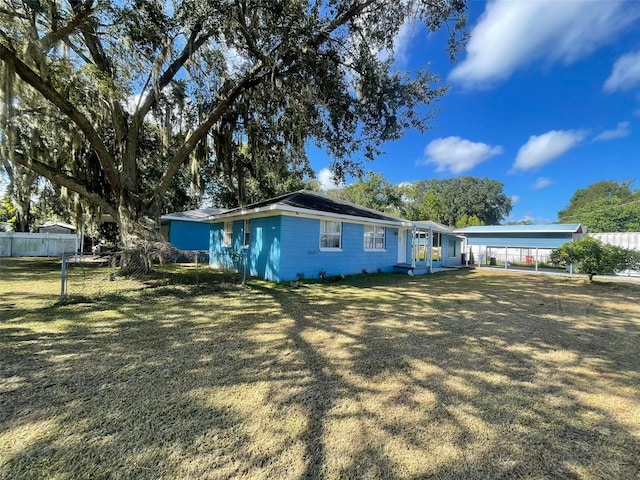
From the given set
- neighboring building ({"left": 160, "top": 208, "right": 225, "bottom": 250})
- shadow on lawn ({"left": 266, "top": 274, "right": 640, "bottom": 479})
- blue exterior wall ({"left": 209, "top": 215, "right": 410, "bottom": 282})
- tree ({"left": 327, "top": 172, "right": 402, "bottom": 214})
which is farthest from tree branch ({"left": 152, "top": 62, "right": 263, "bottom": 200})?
tree ({"left": 327, "top": 172, "right": 402, "bottom": 214})

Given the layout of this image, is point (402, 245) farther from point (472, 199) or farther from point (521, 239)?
point (472, 199)

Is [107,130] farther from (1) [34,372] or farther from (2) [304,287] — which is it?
(1) [34,372]

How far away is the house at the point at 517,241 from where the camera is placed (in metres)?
19.5

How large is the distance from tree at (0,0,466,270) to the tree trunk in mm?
42

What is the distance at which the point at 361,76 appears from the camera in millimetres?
7742

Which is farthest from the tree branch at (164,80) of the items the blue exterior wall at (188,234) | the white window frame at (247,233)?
the blue exterior wall at (188,234)

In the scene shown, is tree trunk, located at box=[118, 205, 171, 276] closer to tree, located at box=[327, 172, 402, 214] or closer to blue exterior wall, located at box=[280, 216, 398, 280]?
blue exterior wall, located at box=[280, 216, 398, 280]

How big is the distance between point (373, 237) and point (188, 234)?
11.7 m

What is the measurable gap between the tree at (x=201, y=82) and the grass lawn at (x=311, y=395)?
5112 millimetres

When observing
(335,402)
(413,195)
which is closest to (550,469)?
(335,402)

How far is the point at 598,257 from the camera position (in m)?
11.2

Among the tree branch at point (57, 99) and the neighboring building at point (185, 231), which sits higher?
the tree branch at point (57, 99)

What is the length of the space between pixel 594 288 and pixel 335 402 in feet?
41.0

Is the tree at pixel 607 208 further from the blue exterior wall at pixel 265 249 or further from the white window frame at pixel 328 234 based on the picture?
the blue exterior wall at pixel 265 249
